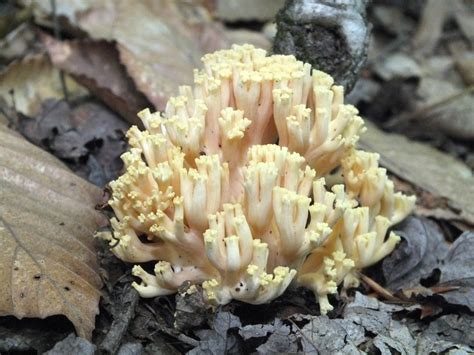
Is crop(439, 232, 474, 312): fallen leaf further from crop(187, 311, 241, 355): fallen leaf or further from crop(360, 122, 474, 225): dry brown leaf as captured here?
crop(187, 311, 241, 355): fallen leaf

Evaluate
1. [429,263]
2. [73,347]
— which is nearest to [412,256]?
[429,263]

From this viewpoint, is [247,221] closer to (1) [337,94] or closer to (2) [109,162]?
(1) [337,94]

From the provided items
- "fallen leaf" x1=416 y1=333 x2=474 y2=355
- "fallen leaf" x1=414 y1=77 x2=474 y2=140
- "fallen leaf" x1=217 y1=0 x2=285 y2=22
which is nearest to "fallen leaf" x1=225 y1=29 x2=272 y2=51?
"fallen leaf" x1=217 y1=0 x2=285 y2=22

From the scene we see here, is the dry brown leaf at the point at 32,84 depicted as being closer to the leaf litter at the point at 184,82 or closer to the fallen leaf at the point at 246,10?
the leaf litter at the point at 184,82

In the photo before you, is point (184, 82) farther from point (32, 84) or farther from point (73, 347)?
point (73, 347)

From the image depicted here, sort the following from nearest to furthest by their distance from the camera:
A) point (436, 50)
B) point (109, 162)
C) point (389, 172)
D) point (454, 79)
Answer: point (109, 162) → point (389, 172) → point (454, 79) → point (436, 50)

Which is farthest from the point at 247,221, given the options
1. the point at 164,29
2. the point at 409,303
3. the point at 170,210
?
the point at 164,29

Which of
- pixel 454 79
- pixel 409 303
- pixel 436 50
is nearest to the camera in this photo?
pixel 409 303
